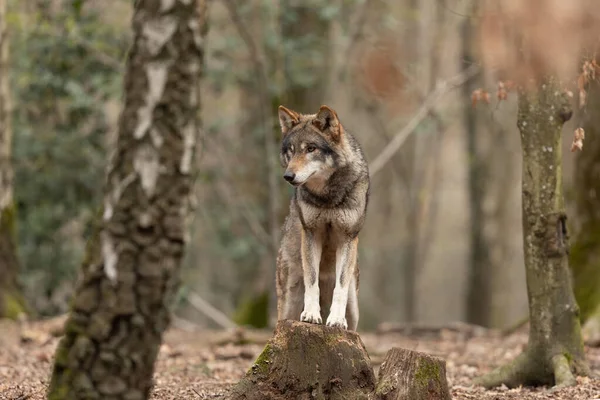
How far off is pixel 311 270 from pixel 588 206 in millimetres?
6106

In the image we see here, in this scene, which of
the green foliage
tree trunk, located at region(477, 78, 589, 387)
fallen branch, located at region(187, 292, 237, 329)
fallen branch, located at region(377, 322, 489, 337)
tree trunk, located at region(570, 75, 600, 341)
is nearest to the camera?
tree trunk, located at region(477, 78, 589, 387)

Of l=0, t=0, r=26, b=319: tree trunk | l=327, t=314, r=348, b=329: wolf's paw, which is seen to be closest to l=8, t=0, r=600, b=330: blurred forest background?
l=0, t=0, r=26, b=319: tree trunk

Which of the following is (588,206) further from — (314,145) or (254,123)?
(254,123)

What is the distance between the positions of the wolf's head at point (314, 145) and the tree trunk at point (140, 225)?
8.63 feet

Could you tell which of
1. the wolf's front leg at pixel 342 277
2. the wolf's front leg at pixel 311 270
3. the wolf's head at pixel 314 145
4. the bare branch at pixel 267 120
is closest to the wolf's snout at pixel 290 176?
the wolf's head at pixel 314 145

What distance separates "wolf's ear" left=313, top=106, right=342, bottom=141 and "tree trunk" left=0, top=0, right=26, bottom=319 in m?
7.79

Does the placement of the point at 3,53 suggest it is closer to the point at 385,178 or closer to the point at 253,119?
the point at 253,119

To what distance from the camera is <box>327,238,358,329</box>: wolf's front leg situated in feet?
24.5

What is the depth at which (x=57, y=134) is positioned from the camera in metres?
16.6

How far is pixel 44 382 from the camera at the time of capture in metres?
8.12

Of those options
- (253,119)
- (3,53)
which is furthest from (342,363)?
(253,119)

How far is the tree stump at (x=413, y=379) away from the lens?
21.1ft

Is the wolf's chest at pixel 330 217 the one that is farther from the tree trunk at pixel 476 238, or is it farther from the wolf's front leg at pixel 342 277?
the tree trunk at pixel 476 238

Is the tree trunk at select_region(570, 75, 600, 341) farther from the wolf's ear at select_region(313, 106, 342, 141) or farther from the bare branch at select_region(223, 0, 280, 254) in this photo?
the bare branch at select_region(223, 0, 280, 254)
